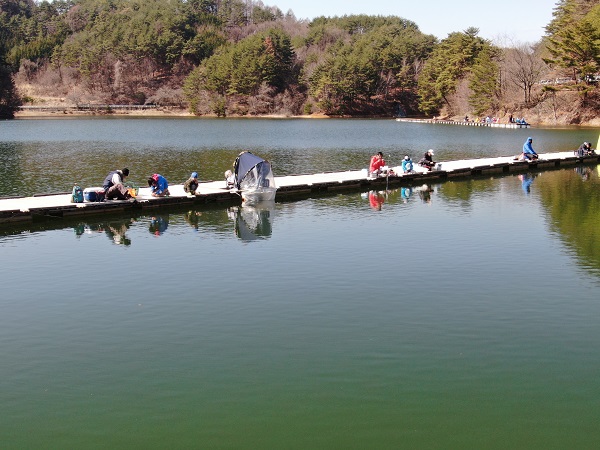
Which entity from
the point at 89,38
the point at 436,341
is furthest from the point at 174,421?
the point at 89,38

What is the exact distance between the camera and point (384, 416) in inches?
405

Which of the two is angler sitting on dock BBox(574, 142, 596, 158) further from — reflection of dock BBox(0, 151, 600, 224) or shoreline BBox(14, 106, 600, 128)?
shoreline BBox(14, 106, 600, 128)

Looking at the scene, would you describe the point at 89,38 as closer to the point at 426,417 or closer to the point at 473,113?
the point at 473,113

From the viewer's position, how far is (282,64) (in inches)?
5714

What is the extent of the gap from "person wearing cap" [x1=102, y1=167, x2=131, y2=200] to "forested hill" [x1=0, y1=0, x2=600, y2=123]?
233ft

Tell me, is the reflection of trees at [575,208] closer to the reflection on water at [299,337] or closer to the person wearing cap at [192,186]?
the reflection on water at [299,337]

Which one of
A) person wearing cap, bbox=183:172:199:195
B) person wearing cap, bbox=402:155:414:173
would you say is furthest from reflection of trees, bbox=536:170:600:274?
person wearing cap, bbox=183:172:199:195

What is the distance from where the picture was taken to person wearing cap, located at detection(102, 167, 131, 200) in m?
26.0

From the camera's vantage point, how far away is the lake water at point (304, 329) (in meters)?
10.1

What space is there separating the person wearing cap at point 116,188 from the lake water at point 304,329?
0.88 meters

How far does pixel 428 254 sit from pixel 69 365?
1119 centimetres

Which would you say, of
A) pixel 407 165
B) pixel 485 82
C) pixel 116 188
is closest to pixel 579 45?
pixel 485 82

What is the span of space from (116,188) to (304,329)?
1437cm

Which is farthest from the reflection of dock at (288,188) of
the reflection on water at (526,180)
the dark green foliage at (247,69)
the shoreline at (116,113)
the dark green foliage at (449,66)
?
the dark green foliage at (247,69)
